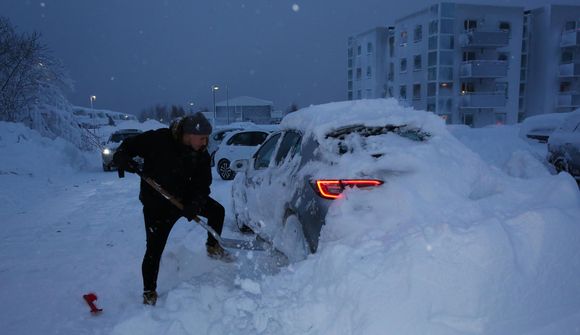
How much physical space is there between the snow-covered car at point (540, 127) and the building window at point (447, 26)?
2257 cm

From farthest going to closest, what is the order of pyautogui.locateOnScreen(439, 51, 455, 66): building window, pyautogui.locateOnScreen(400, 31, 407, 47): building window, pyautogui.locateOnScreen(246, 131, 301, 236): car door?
pyautogui.locateOnScreen(400, 31, 407, 47): building window, pyautogui.locateOnScreen(439, 51, 455, 66): building window, pyautogui.locateOnScreen(246, 131, 301, 236): car door

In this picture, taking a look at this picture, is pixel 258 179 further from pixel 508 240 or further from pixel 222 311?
pixel 508 240

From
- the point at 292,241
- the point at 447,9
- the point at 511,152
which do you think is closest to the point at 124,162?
the point at 292,241

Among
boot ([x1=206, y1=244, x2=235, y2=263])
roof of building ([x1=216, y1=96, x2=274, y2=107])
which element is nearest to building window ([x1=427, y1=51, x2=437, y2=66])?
boot ([x1=206, y1=244, x2=235, y2=263])

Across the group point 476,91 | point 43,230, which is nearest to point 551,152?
point 43,230

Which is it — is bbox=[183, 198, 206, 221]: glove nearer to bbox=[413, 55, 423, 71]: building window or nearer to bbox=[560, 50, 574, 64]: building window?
bbox=[413, 55, 423, 71]: building window

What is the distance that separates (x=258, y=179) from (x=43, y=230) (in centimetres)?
394

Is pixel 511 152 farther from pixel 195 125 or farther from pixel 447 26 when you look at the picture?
pixel 447 26

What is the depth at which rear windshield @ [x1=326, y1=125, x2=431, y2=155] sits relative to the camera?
375cm

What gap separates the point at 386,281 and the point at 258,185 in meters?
2.83

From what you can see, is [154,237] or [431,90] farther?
[431,90]

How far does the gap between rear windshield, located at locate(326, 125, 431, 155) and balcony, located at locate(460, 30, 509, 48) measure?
129ft

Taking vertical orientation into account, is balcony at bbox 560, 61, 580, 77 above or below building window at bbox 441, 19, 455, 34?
below

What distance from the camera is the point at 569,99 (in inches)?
1609
